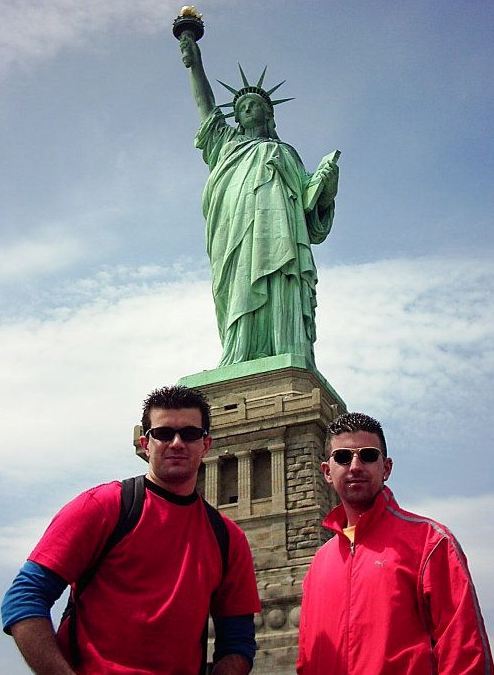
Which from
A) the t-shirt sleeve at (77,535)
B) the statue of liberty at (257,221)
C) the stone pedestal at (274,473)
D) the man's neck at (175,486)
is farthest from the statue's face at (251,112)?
the t-shirt sleeve at (77,535)

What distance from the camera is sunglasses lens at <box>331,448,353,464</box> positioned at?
4805mm

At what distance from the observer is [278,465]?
1902 cm

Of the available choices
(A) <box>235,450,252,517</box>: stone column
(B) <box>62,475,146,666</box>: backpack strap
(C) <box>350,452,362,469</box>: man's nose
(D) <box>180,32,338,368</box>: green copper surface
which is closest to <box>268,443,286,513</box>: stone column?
(A) <box>235,450,252,517</box>: stone column

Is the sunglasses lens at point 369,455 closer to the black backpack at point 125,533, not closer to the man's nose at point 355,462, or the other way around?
the man's nose at point 355,462

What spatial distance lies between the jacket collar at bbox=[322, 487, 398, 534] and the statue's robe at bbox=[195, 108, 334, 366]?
16.7m

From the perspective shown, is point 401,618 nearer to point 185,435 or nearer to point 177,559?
point 177,559

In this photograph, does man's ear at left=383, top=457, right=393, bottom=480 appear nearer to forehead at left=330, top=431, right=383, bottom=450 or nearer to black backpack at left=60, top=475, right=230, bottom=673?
forehead at left=330, top=431, right=383, bottom=450

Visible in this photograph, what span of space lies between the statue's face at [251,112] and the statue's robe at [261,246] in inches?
37.2

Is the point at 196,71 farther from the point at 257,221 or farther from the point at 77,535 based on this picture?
the point at 77,535

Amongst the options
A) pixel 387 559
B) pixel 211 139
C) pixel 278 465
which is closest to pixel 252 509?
pixel 278 465

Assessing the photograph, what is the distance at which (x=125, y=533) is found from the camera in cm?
424

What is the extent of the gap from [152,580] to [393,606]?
1284 mm

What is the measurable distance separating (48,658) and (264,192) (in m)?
21.0

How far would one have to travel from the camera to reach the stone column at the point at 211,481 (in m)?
19.3
